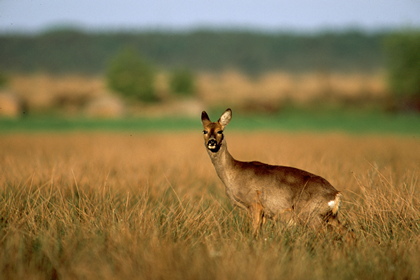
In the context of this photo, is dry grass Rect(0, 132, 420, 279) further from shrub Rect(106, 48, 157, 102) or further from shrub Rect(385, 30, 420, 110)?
shrub Rect(106, 48, 157, 102)

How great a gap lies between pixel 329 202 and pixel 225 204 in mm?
2392

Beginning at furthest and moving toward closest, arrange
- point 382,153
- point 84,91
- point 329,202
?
1. point 84,91
2. point 382,153
3. point 329,202

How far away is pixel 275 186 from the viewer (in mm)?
6664

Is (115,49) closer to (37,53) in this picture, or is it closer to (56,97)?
(37,53)

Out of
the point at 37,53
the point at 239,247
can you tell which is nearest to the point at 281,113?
the point at 239,247

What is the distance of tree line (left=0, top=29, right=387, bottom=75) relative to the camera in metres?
123

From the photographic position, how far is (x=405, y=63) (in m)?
41.7

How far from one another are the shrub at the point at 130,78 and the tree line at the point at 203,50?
7125 centimetres

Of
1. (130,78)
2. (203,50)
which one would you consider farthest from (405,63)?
(203,50)

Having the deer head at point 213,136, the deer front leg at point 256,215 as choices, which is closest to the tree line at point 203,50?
the deer head at point 213,136

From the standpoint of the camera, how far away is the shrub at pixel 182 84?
48847mm

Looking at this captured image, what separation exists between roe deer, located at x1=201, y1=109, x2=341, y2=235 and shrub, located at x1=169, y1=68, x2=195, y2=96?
41913mm

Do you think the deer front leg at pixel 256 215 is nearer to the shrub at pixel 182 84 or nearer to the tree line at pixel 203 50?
the shrub at pixel 182 84

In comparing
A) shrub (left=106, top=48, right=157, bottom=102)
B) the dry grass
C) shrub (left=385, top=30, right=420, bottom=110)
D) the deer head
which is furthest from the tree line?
the dry grass
